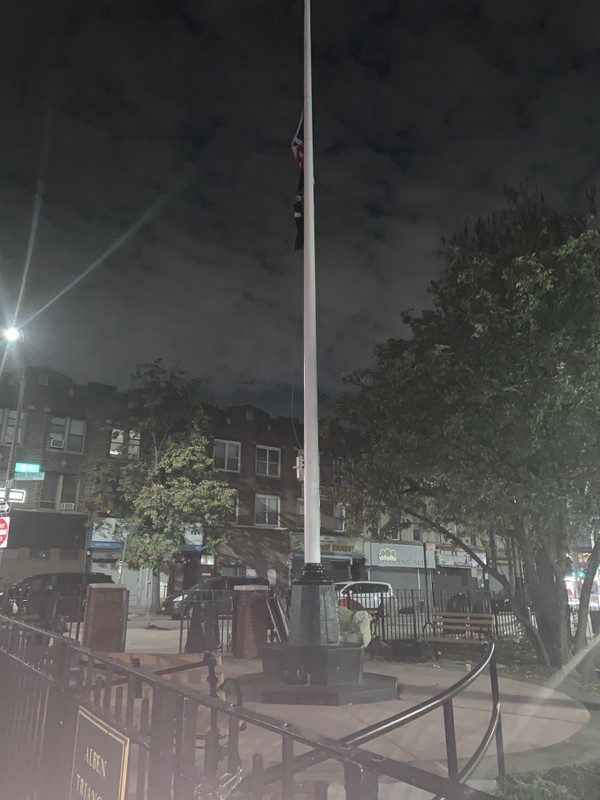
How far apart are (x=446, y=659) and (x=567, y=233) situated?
9.38 meters

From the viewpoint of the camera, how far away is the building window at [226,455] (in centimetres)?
3869

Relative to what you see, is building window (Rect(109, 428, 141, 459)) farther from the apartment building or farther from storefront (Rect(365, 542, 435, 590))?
storefront (Rect(365, 542, 435, 590))

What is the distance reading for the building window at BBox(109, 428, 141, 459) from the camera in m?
33.4

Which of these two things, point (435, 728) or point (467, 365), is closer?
point (435, 728)

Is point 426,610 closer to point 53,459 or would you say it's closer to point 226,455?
point 226,455

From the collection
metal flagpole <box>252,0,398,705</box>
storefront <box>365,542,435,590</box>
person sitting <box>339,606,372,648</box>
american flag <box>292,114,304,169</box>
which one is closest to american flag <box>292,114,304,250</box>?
american flag <box>292,114,304,169</box>

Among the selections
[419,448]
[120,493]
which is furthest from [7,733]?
[120,493]

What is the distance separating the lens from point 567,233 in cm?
1304

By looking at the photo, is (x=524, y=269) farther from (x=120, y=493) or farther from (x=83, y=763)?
(x=120, y=493)

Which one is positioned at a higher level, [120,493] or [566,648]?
[120,493]

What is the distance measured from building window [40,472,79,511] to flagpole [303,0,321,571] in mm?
27587

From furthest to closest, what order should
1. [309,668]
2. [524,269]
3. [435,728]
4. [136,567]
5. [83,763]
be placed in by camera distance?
1. [136,567]
2. [524,269]
3. [309,668]
4. [435,728]
5. [83,763]

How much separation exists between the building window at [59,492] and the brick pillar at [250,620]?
23.7 metres

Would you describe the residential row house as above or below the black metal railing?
above
